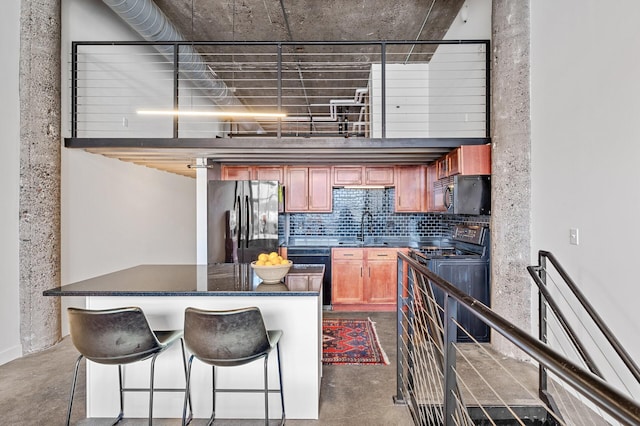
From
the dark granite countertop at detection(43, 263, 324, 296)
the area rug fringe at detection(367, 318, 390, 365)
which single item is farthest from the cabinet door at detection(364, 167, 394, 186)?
the dark granite countertop at detection(43, 263, 324, 296)

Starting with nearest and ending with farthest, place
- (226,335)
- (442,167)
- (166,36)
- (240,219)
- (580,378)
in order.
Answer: (580,378), (226,335), (166,36), (442,167), (240,219)

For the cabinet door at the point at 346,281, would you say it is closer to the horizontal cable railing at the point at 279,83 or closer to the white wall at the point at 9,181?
the horizontal cable railing at the point at 279,83

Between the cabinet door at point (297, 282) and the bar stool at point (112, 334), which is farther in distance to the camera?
the cabinet door at point (297, 282)

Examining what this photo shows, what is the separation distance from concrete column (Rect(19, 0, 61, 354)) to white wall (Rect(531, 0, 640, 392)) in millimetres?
4426

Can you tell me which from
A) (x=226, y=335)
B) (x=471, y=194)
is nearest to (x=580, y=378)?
(x=226, y=335)

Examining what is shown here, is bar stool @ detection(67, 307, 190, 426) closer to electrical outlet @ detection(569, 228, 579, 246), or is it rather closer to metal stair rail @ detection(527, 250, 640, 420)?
metal stair rail @ detection(527, 250, 640, 420)

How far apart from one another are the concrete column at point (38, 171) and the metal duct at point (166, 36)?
0.65 m

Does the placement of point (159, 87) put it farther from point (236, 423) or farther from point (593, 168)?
point (593, 168)

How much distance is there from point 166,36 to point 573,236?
4478 mm

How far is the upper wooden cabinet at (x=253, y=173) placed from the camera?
205 inches

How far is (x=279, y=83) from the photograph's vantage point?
3693 mm

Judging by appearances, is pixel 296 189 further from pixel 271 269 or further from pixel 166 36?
pixel 271 269

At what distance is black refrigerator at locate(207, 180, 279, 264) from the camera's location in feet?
15.4

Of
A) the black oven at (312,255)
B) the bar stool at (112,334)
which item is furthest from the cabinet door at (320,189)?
the bar stool at (112,334)
